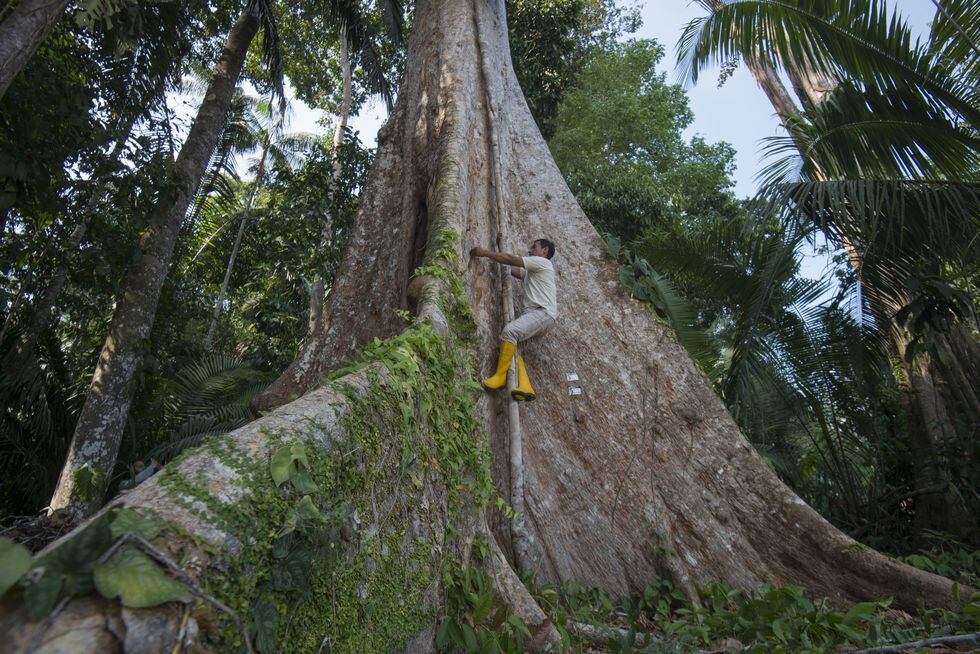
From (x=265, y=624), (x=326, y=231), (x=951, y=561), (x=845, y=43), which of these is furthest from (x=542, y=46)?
(x=265, y=624)

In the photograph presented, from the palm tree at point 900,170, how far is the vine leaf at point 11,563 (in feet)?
16.7

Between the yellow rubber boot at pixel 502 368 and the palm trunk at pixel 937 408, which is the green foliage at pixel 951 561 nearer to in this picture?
the palm trunk at pixel 937 408

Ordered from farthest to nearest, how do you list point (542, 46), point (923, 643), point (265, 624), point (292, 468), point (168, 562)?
point (542, 46) → point (923, 643) → point (292, 468) → point (265, 624) → point (168, 562)

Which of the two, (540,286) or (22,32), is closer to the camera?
(22,32)

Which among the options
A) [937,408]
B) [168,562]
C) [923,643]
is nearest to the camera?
[168,562]

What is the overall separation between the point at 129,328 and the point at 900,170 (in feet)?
23.8

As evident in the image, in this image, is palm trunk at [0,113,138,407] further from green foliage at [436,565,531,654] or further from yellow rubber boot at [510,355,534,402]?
green foliage at [436,565,531,654]

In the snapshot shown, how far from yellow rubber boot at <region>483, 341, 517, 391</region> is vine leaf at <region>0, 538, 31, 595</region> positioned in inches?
128

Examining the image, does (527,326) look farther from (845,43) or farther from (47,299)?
(47,299)

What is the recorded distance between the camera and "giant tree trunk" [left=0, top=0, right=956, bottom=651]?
233 cm

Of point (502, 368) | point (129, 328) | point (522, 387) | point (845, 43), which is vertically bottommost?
point (522, 387)

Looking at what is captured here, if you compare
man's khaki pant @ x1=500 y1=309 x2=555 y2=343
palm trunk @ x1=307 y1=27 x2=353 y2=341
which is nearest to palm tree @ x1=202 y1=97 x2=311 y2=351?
palm trunk @ x1=307 y1=27 x2=353 y2=341

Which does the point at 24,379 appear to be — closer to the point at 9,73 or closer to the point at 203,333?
the point at 9,73

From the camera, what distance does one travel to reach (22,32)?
348 cm
